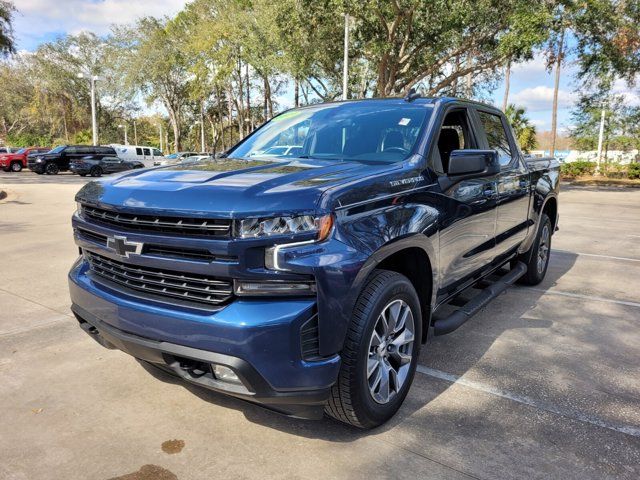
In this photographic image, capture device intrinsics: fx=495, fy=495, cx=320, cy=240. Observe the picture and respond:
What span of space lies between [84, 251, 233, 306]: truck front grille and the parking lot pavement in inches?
33.4

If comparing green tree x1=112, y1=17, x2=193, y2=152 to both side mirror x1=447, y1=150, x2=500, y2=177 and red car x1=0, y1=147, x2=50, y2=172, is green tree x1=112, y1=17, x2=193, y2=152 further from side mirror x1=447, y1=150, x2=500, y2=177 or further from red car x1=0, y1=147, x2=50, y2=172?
side mirror x1=447, y1=150, x2=500, y2=177

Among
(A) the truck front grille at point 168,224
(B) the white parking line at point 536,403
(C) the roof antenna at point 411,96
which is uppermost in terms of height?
(C) the roof antenna at point 411,96

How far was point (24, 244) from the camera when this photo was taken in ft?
25.7

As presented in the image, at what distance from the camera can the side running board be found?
3.35 metres

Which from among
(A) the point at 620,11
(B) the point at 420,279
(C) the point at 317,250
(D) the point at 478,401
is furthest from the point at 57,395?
(A) the point at 620,11

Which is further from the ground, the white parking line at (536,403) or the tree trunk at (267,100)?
the tree trunk at (267,100)

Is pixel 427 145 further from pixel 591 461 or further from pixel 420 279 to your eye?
pixel 591 461

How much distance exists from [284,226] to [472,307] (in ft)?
7.00

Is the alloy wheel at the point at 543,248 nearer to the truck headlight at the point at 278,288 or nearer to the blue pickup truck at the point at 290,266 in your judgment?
the blue pickup truck at the point at 290,266

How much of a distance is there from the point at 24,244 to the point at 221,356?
7046 millimetres

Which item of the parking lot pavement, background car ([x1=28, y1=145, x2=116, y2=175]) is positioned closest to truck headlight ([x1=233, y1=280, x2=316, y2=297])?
the parking lot pavement

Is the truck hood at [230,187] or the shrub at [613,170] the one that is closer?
the truck hood at [230,187]

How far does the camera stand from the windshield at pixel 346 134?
11.3 feet

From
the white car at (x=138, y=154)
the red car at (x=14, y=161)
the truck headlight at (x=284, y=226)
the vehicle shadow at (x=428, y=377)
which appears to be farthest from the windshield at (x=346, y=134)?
the red car at (x=14, y=161)
